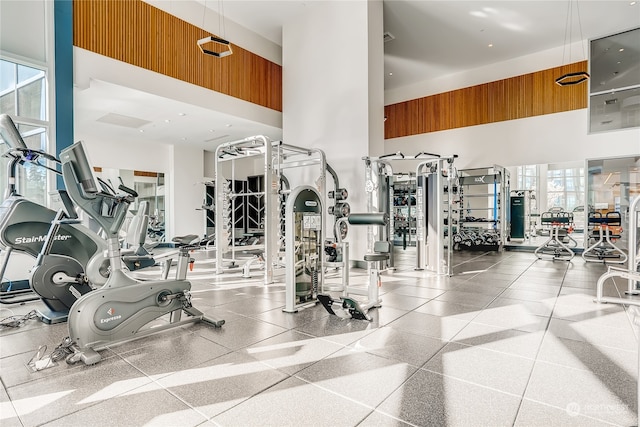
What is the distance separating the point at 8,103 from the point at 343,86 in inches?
239

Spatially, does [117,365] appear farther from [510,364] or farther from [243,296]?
[510,364]

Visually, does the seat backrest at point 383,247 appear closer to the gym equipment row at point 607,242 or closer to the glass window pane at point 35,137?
the glass window pane at point 35,137

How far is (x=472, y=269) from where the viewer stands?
6.71 metres

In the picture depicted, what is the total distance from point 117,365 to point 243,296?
218 centimetres

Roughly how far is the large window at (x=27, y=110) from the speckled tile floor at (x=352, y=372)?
2.60 meters

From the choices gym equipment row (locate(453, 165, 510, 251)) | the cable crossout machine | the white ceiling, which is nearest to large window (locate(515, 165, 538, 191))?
gym equipment row (locate(453, 165, 510, 251))

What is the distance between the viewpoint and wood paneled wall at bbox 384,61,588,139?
31.4ft

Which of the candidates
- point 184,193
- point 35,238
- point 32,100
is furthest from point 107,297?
point 184,193

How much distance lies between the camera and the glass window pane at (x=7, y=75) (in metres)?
5.31

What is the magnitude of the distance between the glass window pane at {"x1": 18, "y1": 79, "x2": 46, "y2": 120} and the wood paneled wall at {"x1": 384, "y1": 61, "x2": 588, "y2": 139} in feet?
35.3

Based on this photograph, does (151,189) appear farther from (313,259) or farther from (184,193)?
(313,259)

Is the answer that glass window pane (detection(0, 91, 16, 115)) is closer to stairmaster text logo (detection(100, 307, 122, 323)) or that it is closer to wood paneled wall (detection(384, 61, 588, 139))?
stairmaster text logo (detection(100, 307, 122, 323))

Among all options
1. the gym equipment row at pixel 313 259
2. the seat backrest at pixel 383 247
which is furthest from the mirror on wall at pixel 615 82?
the seat backrest at pixel 383 247

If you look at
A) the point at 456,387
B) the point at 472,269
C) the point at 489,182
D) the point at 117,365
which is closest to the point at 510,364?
the point at 456,387
